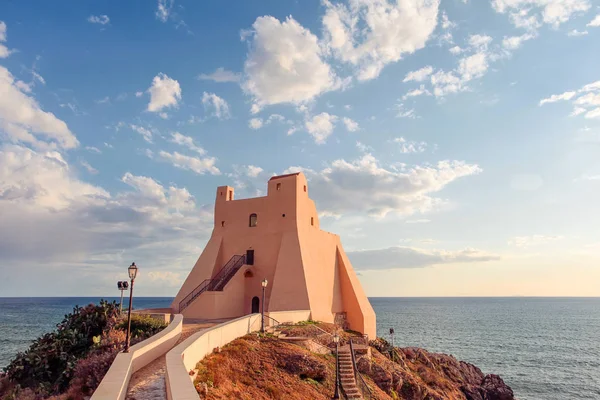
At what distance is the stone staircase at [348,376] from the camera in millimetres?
16672

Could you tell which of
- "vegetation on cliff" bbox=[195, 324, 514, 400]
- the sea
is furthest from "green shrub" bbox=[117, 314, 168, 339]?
the sea

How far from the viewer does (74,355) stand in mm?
15945

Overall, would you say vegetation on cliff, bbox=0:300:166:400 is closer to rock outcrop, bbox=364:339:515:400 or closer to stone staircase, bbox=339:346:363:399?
stone staircase, bbox=339:346:363:399

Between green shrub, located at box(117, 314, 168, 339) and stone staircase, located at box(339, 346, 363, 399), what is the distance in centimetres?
802

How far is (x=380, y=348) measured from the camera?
26.9 m

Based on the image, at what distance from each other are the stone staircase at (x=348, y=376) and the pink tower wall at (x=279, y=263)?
610cm

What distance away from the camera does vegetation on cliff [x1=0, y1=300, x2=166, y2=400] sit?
11.9 meters

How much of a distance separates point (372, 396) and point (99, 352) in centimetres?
1117

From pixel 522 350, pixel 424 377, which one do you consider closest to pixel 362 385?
pixel 424 377

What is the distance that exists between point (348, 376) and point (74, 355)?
36.8ft

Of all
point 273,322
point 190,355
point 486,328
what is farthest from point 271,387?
point 486,328

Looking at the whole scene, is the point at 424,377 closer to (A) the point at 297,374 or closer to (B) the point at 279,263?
(B) the point at 279,263

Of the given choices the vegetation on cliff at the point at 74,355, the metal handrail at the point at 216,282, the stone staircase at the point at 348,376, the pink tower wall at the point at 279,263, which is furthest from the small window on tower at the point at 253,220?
the stone staircase at the point at 348,376

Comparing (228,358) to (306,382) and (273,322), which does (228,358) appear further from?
(273,322)
